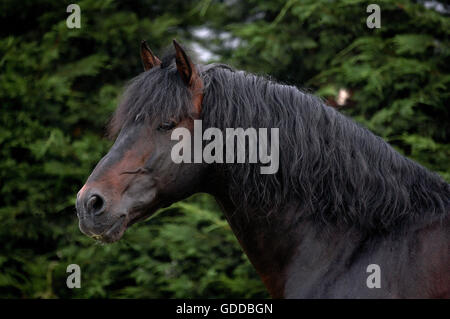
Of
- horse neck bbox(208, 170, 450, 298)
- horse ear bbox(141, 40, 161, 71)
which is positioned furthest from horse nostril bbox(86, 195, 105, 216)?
horse ear bbox(141, 40, 161, 71)

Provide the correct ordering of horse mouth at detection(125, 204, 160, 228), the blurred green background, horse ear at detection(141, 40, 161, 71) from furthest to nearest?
the blurred green background < horse ear at detection(141, 40, 161, 71) < horse mouth at detection(125, 204, 160, 228)

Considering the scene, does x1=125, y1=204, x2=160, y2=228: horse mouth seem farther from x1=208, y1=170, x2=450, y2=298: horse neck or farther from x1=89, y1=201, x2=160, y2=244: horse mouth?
x1=208, y1=170, x2=450, y2=298: horse neck

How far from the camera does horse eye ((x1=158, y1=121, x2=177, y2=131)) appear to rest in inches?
79.6

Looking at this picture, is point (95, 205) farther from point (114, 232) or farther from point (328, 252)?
point (328, 252)

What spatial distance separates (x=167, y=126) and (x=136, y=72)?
3819 mm

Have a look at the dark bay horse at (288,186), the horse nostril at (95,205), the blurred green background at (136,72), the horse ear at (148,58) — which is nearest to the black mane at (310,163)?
the dark bay horse at (288,186)

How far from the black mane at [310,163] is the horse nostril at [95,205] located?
403mm

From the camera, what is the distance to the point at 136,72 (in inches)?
222

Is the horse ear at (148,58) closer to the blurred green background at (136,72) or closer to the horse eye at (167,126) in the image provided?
the horse eye at (167,126)

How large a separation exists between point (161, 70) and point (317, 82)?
303 centimetres

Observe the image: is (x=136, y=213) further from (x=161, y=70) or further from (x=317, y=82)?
(x=317, y=82)

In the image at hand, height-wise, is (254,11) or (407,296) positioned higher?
(254,11)

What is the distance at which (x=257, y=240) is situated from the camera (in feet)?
7.00
